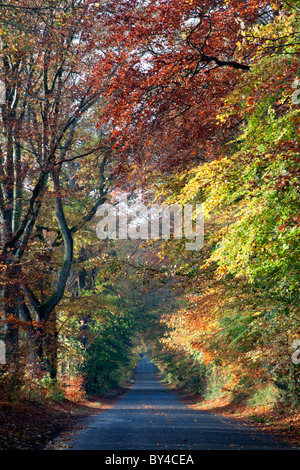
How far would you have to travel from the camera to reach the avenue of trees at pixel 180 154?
8453mm

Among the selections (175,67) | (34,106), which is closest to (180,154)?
(175,67)

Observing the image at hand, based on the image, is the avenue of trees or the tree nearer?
the avenue of trees

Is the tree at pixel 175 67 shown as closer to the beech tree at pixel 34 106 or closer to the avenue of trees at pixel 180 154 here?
the avenue of trees at pixel 180 154

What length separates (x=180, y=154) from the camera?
1354cm

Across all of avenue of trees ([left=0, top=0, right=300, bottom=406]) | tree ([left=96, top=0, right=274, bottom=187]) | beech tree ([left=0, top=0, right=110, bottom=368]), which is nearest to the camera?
avenue of trees ([left=0, top=0, right=300, bottom=406])

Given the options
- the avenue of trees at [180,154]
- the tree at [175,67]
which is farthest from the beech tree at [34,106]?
the tree at [175,67]

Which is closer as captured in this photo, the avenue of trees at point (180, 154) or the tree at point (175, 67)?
the avenue of trees at point (180, 154)

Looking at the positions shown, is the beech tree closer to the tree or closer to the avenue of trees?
the avenue of trees

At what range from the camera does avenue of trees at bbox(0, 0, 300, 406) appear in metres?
8.45

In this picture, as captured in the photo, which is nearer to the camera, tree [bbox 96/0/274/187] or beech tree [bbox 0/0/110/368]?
tree [bbox 96/0/274/187]

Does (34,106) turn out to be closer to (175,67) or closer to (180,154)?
(180,154)

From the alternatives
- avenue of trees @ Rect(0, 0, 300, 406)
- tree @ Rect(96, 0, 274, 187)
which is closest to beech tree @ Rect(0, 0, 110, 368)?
avenue of trees @ Rect(0, 0, 300, 406)

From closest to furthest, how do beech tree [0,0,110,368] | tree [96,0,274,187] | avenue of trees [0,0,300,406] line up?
1. avenue of trees [0,0,300,406]
2. tree [96,0,274,187]
3. beech tree [0,0,110,368]

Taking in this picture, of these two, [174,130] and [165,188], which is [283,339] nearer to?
[165,188]
